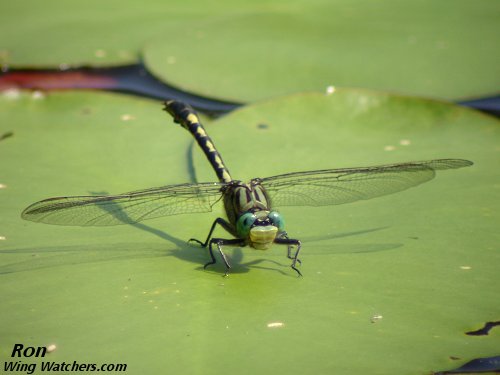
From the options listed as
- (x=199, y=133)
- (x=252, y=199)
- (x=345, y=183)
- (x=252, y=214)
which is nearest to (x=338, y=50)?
(x=199, y=133)

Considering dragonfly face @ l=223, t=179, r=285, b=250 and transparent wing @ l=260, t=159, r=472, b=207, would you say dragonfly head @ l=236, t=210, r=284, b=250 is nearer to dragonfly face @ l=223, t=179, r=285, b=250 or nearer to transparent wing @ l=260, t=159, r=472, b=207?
dragonfly face @ l=223, t=179, r=285, b=250

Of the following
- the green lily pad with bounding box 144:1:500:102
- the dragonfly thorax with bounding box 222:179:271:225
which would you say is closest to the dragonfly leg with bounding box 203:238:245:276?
the dragonfly thorax with bounding box 222:179:271:225

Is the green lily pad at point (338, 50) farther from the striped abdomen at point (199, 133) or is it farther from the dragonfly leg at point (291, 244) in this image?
the dragonfly leg at point (291, 244)

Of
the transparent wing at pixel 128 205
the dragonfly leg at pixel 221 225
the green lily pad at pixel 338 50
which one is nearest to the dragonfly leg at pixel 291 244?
the dragonfly leg at pixel 221 225

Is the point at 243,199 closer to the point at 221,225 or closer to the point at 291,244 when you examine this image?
the point at 221,225

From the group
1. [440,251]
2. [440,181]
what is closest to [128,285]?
[440,251]

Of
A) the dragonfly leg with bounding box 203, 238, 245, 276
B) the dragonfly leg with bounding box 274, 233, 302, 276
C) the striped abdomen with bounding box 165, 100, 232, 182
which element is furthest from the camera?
the striped abdomen with bounding box 165, 100, 232, 182

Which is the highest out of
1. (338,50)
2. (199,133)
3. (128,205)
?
(338,50)

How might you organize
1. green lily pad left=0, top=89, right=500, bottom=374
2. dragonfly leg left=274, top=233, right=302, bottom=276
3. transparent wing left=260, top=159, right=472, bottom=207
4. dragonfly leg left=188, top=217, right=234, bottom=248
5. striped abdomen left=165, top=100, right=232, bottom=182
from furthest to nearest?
striped abdomen left=165, top=100, right=232, bottom=182 → transparent wing left=260, top=159, right=472, bottom=207 → dragonfly leg left=188, top=217, right=234, bottom=248 → dragonfly leg left=274, top=233, right=302, bottom=276 → green lily pad left=0, top=89, right=500, bottom=374
